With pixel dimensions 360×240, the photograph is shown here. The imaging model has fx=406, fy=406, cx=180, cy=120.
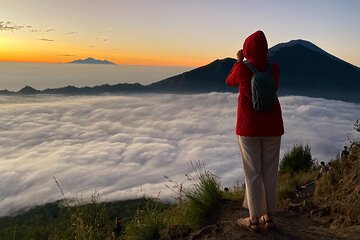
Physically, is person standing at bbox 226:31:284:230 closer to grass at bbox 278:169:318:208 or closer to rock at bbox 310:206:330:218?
rock at bbox 310:206:330:218

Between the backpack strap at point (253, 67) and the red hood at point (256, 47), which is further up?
the red hood at point (256, 47)

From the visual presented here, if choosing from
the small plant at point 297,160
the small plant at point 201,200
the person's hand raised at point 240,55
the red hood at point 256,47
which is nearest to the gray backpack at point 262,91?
the red hood at point 256,47

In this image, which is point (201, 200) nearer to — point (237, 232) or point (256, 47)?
point (237, 232)

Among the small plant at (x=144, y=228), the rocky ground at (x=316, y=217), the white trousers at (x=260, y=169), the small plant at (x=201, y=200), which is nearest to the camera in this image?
the white trousers at (x=260, y=169)

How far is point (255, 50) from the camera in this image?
14.5ft

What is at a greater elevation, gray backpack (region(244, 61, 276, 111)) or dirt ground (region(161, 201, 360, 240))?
gray backpack (region(244, 61, 276, 111))

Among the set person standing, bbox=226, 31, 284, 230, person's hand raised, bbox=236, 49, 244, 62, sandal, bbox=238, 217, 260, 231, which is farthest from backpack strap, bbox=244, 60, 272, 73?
sandal, bbox=238, 217, 260, 231

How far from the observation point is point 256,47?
440 centimetres

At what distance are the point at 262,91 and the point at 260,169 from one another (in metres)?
0.91

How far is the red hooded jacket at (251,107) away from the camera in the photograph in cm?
439

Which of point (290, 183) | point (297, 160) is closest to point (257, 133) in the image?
point (290, 183)

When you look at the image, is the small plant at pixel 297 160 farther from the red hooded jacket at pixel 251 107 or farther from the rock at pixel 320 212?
the red hooded jacket at pixel 251 107

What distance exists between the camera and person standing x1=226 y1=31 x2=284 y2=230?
14.5ft

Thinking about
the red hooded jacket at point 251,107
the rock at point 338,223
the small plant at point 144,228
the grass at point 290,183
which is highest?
the red hooded jacket at point 251,107
